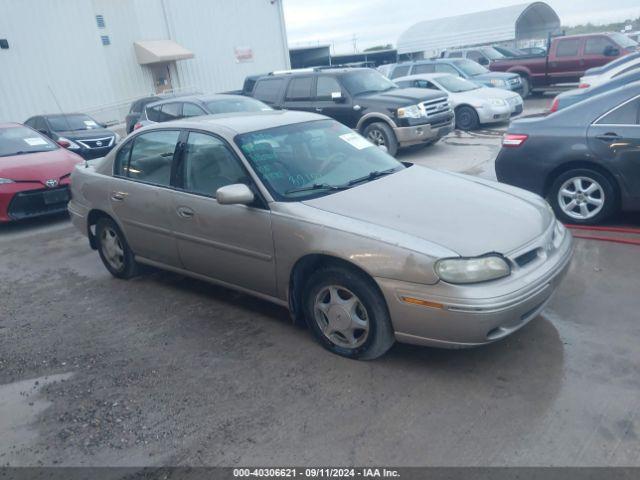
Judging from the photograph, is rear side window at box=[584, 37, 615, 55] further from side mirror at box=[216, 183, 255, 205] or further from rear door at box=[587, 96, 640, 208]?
side mirror at box=[216, 183, 255, 205]

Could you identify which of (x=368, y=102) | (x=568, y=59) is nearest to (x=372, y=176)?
(x=368, y=102)

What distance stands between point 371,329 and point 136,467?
62.0 inches

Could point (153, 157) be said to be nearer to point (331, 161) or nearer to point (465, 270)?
point (331, 161)

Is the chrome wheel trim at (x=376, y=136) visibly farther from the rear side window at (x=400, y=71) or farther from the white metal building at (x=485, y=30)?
the white metal building at (x=485, y=30)

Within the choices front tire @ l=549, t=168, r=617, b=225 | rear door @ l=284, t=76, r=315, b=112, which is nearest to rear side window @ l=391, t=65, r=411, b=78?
rear door @ l=284, t=76, r=315, b=112

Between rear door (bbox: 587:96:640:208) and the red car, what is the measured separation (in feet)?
23.1

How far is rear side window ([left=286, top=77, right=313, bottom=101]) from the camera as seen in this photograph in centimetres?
1164

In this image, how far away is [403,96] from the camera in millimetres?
10938

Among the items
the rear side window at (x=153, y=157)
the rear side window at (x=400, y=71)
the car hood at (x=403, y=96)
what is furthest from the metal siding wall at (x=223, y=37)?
the rear side window at (x=153, y=157)

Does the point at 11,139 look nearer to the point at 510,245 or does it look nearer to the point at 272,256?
the point at 272,256

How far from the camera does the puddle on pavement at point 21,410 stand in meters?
3.17

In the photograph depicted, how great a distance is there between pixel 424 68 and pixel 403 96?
7.04 m

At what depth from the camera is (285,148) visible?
171 inches

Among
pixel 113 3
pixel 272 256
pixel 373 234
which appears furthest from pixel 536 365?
pixel 113 3
